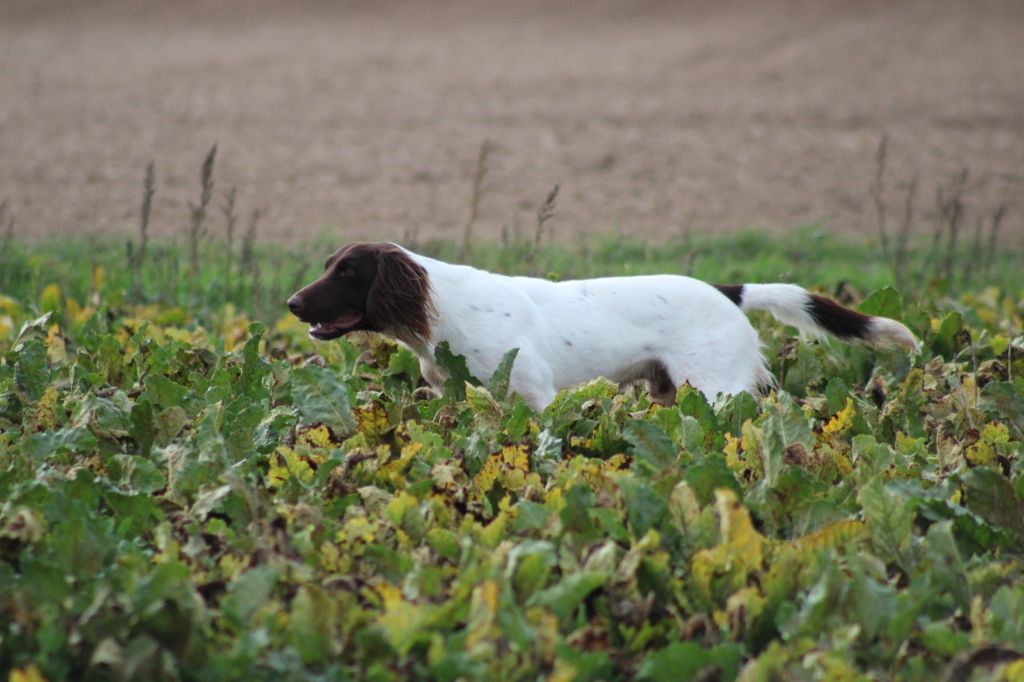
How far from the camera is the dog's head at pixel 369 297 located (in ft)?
17.2

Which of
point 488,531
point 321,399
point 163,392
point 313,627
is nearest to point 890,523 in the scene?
point 488,531

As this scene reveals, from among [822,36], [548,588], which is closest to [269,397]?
[548,588]

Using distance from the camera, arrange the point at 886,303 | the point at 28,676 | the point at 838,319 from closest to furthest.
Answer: the point at 28,676
the point at 838,319
the point at 886,303

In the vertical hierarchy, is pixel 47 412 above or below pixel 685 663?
below

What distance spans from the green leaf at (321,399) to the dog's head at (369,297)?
3.61 ft

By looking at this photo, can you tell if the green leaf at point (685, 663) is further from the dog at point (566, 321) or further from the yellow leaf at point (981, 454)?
the dog at point (566, 321)

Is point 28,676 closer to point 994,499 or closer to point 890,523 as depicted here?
point 890,523

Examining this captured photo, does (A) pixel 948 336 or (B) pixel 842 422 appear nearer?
(B) pixel 842 422

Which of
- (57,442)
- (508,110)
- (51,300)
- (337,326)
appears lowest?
(508,110)

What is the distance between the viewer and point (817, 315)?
5707 millimetres

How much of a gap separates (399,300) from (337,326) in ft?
1.00

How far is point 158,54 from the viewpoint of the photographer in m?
26.5

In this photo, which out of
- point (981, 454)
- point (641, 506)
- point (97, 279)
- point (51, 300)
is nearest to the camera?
point (641, 506)

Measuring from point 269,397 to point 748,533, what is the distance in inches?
83.5
